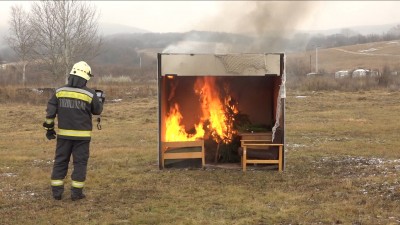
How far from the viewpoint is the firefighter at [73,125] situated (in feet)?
24.9

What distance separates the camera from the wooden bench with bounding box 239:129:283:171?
9.86 meters

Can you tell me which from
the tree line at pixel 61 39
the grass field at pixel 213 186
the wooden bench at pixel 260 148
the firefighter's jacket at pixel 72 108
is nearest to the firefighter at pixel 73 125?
the firefighter's jacket at pixel 72 108

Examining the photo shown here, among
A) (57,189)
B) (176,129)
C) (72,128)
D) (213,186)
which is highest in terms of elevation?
(72,128)

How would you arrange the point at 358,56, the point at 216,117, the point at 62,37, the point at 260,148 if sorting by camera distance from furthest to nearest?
the point at 358,56
the point at 62,37
the point at 216,117
the point at 260,148

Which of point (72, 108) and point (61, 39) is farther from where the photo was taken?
point (61, 39)

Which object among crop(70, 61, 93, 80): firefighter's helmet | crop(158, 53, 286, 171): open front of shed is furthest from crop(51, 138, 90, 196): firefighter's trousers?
crop(158, 53, 286, 171): open front of shed

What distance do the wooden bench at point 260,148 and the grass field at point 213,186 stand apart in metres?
0.32

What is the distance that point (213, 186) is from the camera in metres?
8.57

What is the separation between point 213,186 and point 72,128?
2.68m

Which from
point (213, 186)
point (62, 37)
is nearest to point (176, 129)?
point (213, 186)

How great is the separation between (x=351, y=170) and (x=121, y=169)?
189 inches

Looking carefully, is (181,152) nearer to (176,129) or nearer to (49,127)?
(176,129)

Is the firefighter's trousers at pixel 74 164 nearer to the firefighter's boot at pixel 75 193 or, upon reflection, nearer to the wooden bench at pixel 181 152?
the firefighter's boot at pixel 75 193

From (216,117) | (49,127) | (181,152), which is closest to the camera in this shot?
(49,127)
